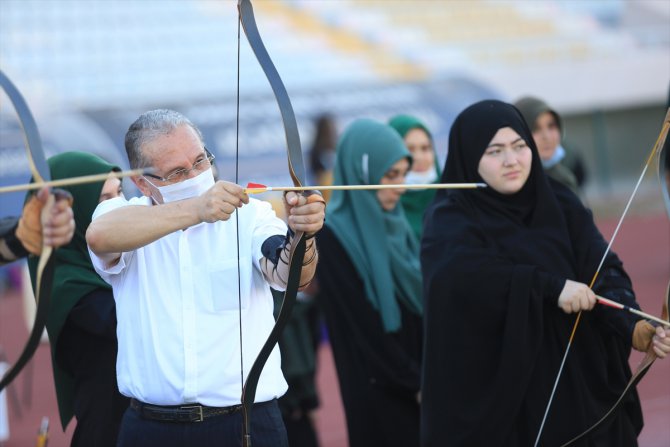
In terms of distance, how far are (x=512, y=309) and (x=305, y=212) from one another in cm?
116

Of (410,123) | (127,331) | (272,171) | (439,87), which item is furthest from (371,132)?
(439,87)

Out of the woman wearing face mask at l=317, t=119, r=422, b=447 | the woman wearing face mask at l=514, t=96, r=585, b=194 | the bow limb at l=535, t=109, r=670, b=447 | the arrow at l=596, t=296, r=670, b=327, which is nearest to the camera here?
the arrow at l=596, t=296, r=670, b=327

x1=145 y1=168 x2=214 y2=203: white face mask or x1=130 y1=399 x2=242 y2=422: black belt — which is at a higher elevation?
x1=145 y1=168 x2=214 y2=203: white face mask

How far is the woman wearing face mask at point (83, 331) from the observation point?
140 inches

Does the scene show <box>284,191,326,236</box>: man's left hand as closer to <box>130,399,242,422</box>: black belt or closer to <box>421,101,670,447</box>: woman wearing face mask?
<box>130,399,242,422</box>: black belt

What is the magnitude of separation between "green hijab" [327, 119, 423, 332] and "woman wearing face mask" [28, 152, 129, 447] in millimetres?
1282

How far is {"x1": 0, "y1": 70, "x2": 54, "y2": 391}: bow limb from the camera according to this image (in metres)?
2.52

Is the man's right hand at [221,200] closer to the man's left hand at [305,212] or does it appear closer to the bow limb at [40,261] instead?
the man's left hand at [305,212]

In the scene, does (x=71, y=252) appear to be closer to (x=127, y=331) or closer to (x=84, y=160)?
(x=84, y=160)

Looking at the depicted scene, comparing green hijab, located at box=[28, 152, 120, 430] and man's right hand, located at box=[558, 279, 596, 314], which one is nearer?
man's right hand, located at box=[558, 279, 596, 314]

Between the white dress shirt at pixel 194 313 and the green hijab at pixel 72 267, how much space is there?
2.27ft

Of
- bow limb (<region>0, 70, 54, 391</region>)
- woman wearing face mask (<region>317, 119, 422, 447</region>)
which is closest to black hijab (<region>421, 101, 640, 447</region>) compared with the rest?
woman wearing face mask (<region>317, 119, 422, 447</region>)

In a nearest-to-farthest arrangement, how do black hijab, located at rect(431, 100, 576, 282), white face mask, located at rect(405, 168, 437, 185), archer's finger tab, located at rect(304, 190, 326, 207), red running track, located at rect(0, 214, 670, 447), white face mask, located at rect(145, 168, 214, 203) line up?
archer's finger tab, located at rect(304, 190, 326, 207), white face mask, located at rect(145, 168, 214, 203), black hijab, located at rect(431, 100, 576, 282), red running track, located at rect(0, 214, 670, 447), white face mask, located at rect(405, 168, 437, 185)

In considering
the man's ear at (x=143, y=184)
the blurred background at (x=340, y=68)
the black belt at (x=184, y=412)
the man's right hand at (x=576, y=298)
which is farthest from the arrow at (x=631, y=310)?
the blurred background at (x=340, y=68)
